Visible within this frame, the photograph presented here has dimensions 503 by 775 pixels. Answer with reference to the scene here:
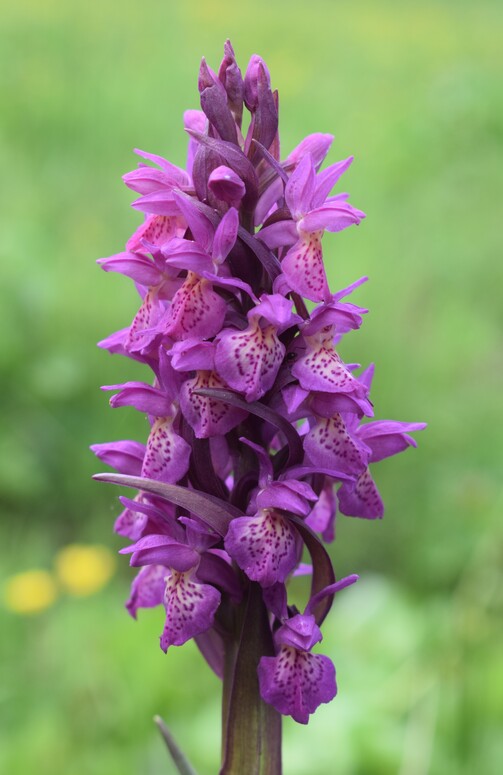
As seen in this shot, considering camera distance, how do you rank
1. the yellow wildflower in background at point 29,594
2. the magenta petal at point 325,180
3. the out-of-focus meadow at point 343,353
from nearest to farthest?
the magenta petal at point 325,180
the out-of-focus meadow at point 343,353
the yellow wildflower in background at point 29,594

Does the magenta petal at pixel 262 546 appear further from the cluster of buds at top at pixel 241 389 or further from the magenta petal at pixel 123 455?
the magenta petal at pixel 123 455

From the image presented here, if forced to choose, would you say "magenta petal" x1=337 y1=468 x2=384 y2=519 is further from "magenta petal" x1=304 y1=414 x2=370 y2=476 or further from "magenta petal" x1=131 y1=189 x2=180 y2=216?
"magenta petal" x1=131 y1=189 x2=180 y2=216

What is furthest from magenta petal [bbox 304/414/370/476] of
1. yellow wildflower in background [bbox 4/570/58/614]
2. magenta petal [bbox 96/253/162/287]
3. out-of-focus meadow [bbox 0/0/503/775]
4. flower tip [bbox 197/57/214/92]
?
yellow wildflower in background [bbox 4/570/58/614]

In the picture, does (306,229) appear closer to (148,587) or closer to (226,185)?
(226,185)

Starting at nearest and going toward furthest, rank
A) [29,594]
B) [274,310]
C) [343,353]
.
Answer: [274,310]
[29,594]
[343,353]

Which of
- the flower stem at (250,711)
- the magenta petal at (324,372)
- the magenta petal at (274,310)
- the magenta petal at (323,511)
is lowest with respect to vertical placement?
the flower stem at (250,711)

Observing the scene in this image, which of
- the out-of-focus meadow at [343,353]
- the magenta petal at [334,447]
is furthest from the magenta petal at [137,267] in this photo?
the out-of-focus meadow at [343,353]

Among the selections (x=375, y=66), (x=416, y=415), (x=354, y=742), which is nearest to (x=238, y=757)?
(x=354, y=742)

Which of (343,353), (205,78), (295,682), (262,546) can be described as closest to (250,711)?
(295,682)
